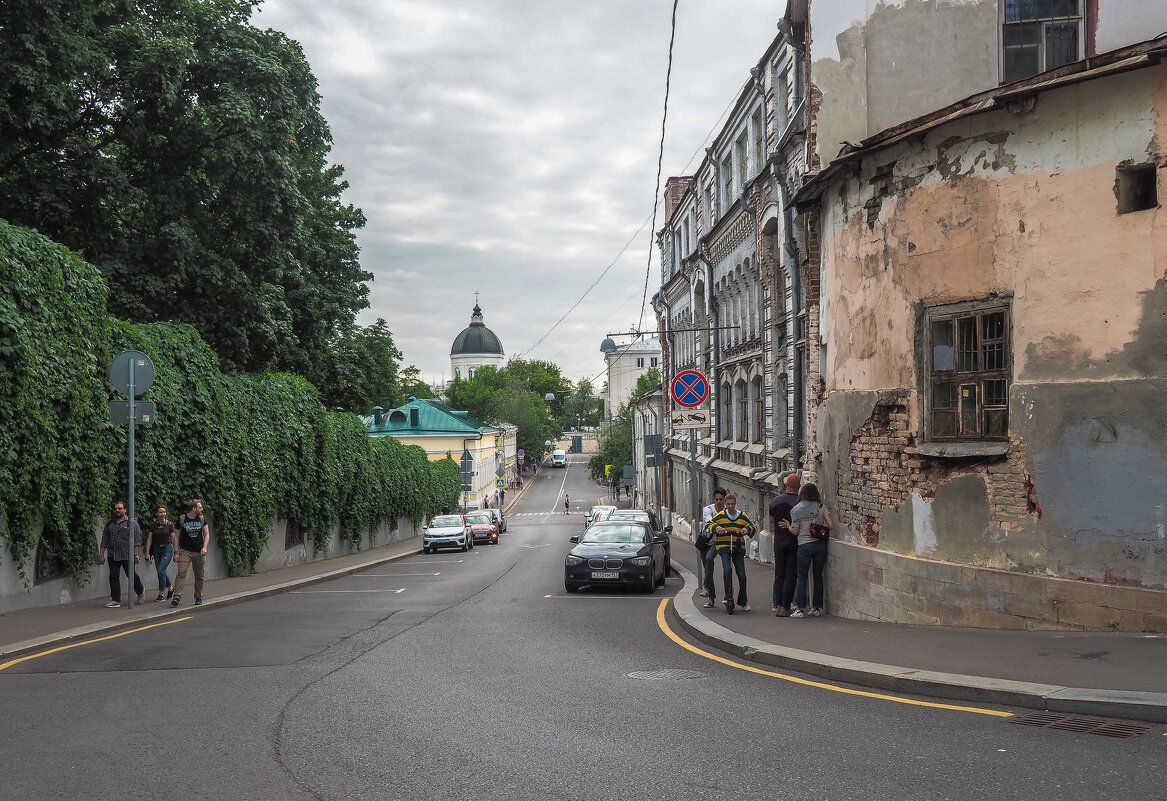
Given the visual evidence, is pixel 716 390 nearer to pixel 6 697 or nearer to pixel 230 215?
pixel 230 215

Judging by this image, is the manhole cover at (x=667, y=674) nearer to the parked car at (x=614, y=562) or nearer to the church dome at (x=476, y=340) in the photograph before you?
the parked car at (x=614, y=562)

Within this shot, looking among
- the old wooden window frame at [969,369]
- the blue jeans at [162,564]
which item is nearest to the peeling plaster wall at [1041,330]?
the old wooden window frame at [969,369]

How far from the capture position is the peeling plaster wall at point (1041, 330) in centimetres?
934

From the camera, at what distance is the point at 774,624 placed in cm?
1202

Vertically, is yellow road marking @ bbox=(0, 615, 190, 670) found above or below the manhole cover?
below

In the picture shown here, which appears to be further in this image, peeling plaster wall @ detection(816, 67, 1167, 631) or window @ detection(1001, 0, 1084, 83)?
window @ detection(1001, 0, 1084, 83)

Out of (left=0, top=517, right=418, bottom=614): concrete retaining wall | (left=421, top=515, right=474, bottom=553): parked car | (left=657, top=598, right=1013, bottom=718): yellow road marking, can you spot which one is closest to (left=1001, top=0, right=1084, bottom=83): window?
(left=657, top=598, right=1013, bottom=718): yellow road marking

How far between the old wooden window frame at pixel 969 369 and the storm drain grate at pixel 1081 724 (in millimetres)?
4141

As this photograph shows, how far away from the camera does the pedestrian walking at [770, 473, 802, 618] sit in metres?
12.8

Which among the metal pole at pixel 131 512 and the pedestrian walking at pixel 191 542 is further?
the pedestrian walking at pixel 191 542

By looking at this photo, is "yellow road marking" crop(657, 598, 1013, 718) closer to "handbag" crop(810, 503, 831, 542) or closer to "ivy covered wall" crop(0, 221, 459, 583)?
"handbag" crop(810, 503, 831, 542)

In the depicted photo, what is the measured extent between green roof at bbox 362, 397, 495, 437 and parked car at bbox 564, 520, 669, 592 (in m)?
61.1

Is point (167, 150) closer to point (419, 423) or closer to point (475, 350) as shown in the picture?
point (419, 423)

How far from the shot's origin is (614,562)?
708 inches
